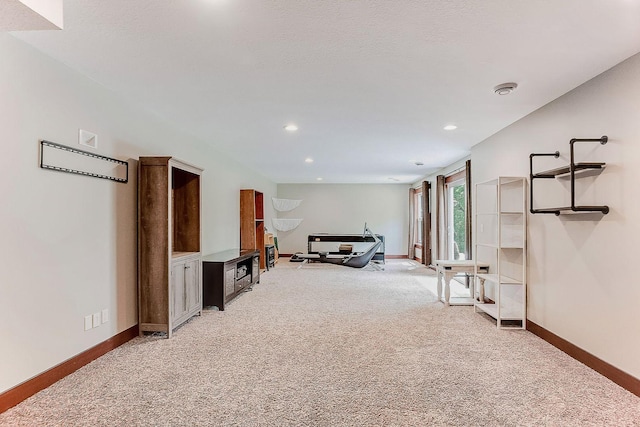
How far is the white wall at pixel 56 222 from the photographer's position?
2.16m

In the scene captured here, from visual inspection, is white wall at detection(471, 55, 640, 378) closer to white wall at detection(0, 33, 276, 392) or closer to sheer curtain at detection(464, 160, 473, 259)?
sheer curtain at detection(464, 160, 473, 259)

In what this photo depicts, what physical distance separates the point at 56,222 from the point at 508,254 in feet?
14.6

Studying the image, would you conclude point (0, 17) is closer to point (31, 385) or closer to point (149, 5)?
point (149, 5)

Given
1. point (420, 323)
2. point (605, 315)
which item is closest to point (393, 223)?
point (420, 323)

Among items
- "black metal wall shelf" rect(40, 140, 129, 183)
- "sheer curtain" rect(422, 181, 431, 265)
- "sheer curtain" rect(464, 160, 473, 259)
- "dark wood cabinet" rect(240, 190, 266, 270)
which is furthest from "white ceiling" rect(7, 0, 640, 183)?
"sheer curtain" rect(422, 181, 431, 265)

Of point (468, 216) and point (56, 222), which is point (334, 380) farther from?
point (468, 216)

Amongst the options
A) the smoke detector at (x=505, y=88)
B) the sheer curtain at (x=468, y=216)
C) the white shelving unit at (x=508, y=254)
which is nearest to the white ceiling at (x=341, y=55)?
the smoke detector at (x=505, y=88)

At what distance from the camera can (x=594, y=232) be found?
2768mm

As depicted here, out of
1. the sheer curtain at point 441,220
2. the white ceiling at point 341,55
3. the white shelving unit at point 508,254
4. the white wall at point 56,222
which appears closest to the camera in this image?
the white ceiling at point 341,55

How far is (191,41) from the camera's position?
7.22 feet

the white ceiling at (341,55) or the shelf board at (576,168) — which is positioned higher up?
the white ceiling at (341,55)

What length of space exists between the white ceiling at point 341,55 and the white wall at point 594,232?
0.68ft

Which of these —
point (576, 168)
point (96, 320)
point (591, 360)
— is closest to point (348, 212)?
point (576, 168)

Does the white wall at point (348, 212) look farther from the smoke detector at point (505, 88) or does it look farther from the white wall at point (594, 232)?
the smoke detector at point (505, 88)
